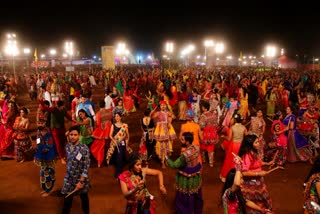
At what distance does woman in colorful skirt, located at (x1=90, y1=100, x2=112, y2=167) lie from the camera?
797 cm

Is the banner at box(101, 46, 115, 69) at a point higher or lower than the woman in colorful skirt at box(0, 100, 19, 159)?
higher

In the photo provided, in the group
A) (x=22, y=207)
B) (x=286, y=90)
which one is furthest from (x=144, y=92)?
(x=22, y=207)

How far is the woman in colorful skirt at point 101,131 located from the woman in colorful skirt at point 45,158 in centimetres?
168

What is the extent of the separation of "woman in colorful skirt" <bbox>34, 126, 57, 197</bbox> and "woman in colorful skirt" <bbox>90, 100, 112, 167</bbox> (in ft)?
5.50

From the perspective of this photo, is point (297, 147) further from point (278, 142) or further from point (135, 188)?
point (135, 188)

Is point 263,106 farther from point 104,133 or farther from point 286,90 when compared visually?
point 104,133

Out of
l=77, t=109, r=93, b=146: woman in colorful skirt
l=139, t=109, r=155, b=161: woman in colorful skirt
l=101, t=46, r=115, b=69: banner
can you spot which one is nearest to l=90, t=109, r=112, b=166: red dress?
l=77, t=109, r=93, b=146: woman in colorful skirt

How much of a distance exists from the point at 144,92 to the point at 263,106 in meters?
8.97

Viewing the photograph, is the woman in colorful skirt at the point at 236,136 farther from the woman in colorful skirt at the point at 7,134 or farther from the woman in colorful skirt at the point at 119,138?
the woman in colorful skirt at the point at 7,134

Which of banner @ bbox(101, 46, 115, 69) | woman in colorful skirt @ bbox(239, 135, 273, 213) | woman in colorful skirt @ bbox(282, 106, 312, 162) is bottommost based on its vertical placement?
woman in colorful skirt @ bbox(282, 106, 312, 162)

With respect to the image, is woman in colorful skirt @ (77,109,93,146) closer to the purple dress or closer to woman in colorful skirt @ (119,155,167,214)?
woman in colorful skirt @ (119,155,167,214)

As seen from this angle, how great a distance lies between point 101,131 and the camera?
8.01 m

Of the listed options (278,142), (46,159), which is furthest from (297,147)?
(46,159)

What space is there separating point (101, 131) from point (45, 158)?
197 centimetres
